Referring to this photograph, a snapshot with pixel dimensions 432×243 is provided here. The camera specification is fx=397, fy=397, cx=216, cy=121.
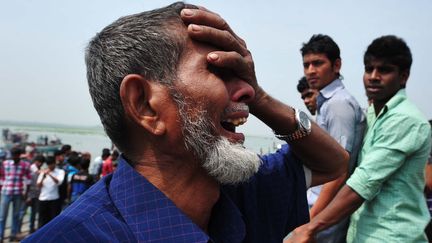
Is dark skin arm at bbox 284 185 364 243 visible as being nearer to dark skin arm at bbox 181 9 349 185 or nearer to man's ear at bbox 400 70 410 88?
dark skin arm at bbox 181 9 349 185

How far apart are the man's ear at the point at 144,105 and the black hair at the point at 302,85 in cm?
405

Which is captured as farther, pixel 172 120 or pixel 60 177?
pixel 60 177

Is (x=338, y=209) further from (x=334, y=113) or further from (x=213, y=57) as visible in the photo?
(x=213, y=57)

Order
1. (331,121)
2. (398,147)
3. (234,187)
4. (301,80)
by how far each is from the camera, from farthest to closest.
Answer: (301,80), (331,121), (398,147), (234,187)

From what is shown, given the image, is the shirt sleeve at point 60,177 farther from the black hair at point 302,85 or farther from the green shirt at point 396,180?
the green shirt at point 396,180

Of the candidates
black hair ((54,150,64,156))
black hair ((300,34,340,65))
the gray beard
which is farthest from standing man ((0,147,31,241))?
the gray beard

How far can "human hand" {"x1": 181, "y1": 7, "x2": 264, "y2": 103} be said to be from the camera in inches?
53.7

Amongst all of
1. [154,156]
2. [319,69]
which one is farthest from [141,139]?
[319,69]

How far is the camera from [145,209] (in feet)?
4.18

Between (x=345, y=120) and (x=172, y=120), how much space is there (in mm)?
1602

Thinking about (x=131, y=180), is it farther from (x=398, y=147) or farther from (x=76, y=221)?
(x=398, y=147)

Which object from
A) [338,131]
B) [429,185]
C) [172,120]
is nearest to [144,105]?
[172,120]

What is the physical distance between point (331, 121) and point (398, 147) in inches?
20.3

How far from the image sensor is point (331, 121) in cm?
271
